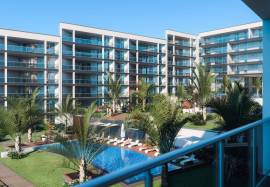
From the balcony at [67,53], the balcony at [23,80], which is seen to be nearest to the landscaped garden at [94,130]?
the balcony at [23,80]

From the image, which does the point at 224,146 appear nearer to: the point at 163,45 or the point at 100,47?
the point at 100,47

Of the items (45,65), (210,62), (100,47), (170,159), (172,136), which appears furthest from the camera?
(210,62)

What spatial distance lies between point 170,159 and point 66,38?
51.9 metres

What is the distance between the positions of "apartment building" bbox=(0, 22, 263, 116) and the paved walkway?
2360 cm

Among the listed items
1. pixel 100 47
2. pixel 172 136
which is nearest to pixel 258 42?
pixel 100 47

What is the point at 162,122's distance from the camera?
14.1 metres

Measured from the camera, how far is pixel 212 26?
71.4 meters

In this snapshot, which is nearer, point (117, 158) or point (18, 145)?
point (117, 158)

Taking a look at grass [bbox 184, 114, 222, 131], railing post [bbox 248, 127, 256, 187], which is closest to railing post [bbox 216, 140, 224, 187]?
railing post [bbox 248, 127, 256, 187]

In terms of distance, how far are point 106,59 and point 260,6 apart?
169 ft

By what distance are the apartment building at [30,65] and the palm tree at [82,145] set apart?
31.2 meters

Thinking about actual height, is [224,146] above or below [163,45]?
below

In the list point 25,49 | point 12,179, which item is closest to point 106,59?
point 25,49

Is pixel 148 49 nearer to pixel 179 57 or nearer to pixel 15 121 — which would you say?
pixel 179 57
